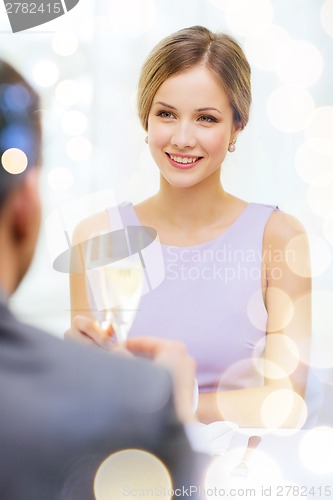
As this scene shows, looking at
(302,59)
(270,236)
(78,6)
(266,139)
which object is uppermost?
(78,6)

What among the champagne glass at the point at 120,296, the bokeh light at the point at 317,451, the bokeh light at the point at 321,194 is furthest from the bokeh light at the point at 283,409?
the bokeh light at the point at 321,194

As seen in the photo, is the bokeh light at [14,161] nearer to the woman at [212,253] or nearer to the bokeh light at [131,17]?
the woman at [212,253]

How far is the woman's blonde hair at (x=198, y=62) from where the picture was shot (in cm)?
105

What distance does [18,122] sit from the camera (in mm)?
351

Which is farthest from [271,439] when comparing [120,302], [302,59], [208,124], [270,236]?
[302,59]

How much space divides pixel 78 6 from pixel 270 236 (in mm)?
542

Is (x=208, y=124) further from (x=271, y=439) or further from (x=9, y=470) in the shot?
(x=9, y=470)

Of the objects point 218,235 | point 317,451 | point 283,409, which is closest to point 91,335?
point 317,451

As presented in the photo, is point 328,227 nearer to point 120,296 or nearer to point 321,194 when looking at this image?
point 321,194

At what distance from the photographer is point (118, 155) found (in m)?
1.17

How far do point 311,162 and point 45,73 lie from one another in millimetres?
531

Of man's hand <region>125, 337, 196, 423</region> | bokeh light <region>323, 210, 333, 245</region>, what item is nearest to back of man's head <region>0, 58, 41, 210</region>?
man's hand <region>125, 337, 196, 423</region>

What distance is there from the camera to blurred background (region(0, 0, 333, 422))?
3.68 ft

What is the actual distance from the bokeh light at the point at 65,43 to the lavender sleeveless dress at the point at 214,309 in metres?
0.34
